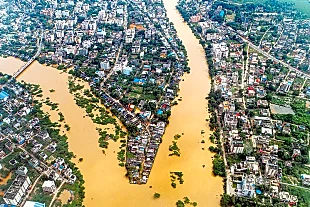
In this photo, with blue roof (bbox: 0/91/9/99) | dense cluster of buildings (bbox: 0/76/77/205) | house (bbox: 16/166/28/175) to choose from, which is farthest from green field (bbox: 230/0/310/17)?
house (bbox: 16/166/28/175)

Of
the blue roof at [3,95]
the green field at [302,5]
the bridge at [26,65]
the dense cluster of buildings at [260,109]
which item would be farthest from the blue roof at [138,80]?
the green field at [302,5]

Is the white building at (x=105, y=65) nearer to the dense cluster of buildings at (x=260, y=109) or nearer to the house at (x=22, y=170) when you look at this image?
the dense cluster of buildings at (x=260, y=109)

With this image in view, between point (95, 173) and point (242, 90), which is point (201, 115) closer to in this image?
point (242, 90)

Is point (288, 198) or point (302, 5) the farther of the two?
point (302, 5)

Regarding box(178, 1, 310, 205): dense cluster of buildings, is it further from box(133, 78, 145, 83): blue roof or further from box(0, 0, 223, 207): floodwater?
box(133, 78, 145, 83): blue roof

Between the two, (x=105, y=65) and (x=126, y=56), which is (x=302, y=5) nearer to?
(x=126, y=56)

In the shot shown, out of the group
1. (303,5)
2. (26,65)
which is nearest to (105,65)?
(26,65)

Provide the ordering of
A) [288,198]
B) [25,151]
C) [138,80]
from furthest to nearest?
[138,80]
[25,151]
[288,198]
